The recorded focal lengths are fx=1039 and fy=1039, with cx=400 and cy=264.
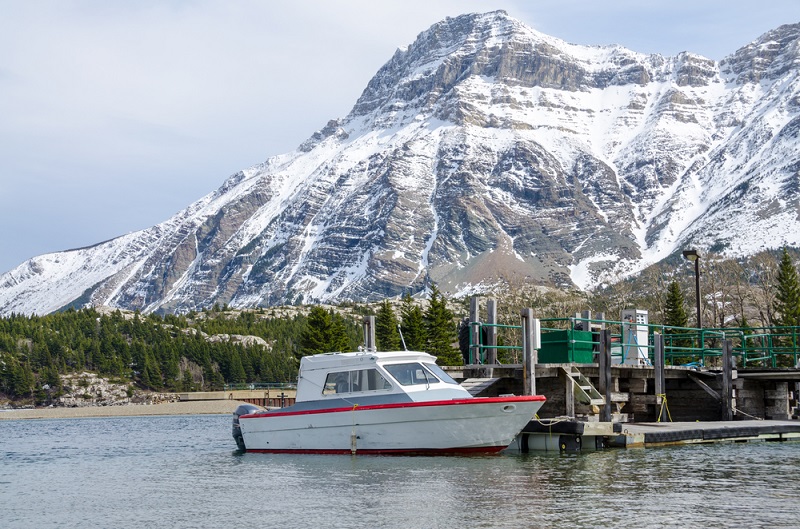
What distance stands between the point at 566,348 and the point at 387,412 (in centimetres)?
917

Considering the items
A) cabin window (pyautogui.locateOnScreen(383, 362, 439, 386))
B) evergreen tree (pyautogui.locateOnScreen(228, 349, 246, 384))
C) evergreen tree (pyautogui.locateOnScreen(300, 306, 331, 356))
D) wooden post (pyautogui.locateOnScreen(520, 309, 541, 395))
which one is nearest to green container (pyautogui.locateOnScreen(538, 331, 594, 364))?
wooden post (pyautogui.locateOnScreen(520, 309, 541, 395))

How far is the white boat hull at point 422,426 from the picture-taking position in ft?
115

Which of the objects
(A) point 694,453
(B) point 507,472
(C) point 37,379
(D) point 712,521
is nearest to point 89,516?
(B) point 507,472

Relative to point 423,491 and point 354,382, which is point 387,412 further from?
point 423,491

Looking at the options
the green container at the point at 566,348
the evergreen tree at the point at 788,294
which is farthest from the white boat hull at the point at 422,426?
the evergreen tree at the point at 788,294

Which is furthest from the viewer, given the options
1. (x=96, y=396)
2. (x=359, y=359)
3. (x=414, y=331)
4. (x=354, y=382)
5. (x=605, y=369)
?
(x=96, y=396)

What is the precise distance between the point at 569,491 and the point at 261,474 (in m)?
11.0

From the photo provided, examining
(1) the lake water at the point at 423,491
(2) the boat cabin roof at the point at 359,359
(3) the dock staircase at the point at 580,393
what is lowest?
(1) the lake water at the point at 423,491

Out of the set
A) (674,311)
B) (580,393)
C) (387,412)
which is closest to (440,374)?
(387,412)

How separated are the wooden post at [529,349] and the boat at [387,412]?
82.8 inches

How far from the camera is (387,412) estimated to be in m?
35.9

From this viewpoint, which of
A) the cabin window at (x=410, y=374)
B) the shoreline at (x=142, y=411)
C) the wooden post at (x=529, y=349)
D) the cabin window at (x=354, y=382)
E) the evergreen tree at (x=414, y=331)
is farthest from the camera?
the shoreline at (x=142, y=411)

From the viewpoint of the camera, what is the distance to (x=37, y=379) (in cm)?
16112

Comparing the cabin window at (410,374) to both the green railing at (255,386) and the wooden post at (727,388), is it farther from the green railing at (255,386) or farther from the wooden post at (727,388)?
the green railing at (255,386)
